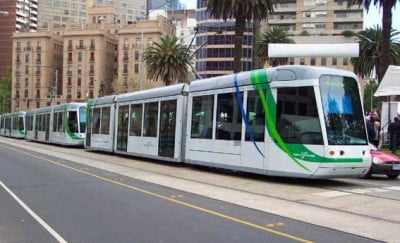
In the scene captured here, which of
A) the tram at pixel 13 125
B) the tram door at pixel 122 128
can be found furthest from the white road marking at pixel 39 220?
the tram at pixel 13 125

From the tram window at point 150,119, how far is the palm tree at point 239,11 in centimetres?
996

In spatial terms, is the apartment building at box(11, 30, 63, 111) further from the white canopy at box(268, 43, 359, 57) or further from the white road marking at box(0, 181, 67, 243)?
the white road marking at box(0, 181, 67, 243)

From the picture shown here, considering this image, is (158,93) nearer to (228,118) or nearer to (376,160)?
(228,118)

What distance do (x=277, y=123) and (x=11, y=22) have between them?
170 metres

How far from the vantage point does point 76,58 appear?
15125 centimetres

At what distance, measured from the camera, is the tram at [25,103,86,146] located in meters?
38.7

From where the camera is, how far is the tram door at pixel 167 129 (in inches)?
845

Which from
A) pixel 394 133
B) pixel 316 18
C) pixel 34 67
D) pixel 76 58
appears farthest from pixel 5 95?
pixel 394 133

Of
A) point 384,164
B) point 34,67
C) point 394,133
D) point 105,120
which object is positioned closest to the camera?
point 384,164

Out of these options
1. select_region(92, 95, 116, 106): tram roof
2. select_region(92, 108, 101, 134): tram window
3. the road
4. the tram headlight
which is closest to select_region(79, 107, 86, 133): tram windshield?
select_region(92, 95, 116, 106): tram roof

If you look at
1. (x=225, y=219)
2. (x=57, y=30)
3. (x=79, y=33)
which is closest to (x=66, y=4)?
(x=57, y=30)

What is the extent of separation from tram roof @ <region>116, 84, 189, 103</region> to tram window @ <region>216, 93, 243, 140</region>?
3.30 m

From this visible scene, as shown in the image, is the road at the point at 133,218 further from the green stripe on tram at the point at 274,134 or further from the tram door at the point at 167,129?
the tram door at the point at 167,129

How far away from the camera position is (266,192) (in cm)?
1331
